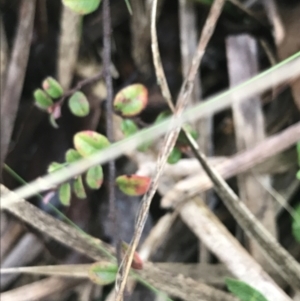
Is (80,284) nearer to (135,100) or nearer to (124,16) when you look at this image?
A: (135,100)

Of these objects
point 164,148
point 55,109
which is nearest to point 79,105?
point 55,109

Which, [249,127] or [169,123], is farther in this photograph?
[249,127]

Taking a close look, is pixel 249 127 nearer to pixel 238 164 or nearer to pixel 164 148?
pixel 238 164

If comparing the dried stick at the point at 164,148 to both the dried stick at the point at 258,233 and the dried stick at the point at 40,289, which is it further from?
the dried stick at the point at 40,289

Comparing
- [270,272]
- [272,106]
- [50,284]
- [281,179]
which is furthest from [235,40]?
[50,284]

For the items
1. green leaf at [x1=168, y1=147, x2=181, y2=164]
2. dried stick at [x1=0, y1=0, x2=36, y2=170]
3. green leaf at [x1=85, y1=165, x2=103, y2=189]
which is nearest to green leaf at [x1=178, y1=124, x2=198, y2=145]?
green leaf at [x1=168, y1=147, x2=181, y2=164]

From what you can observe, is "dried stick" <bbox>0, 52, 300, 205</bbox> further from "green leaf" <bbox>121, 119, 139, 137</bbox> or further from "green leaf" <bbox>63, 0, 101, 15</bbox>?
"green leaf" <bbox>63, 0, 101, 15</bbox>
